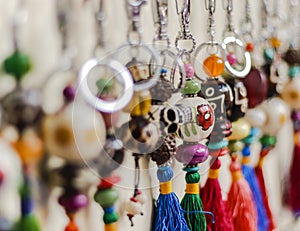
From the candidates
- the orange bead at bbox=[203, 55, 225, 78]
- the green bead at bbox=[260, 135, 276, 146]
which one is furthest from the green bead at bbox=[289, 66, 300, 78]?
the orange bead at bbox=[203, 55, 225, 78]

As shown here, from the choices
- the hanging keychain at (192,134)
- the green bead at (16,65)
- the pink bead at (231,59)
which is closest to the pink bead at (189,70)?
the hanging keychain at (192,134)

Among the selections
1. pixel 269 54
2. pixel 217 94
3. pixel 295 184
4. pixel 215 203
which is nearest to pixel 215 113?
pixel 217 94

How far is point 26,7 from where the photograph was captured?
0.61m

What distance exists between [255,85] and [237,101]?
0.06 m

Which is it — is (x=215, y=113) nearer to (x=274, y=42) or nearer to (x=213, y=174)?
(x=213, y=174)

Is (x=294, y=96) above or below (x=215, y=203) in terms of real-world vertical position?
above

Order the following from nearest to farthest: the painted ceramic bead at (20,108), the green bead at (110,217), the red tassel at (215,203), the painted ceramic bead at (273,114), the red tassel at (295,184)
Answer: the painted ceramic bead at (20,108), the green bead at (110,217), the red tassel at (215,203), the painted ceramic bead at (273,114), the red tassel at (295,184)

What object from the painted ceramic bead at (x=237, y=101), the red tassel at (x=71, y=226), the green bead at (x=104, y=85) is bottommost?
the red tassel at (x=71, y=226)

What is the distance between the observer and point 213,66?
749mm

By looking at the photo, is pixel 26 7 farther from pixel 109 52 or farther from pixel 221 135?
pixel 221 135

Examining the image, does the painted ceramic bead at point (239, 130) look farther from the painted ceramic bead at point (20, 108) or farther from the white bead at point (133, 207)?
the painted ceramic bead at point (20, 108)

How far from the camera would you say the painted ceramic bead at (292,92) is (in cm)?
94

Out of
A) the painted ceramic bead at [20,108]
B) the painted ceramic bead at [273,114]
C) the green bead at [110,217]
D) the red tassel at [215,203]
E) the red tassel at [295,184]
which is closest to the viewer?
the painted ceramic bead at [20,108]

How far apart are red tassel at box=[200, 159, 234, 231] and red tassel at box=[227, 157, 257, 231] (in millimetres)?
47
